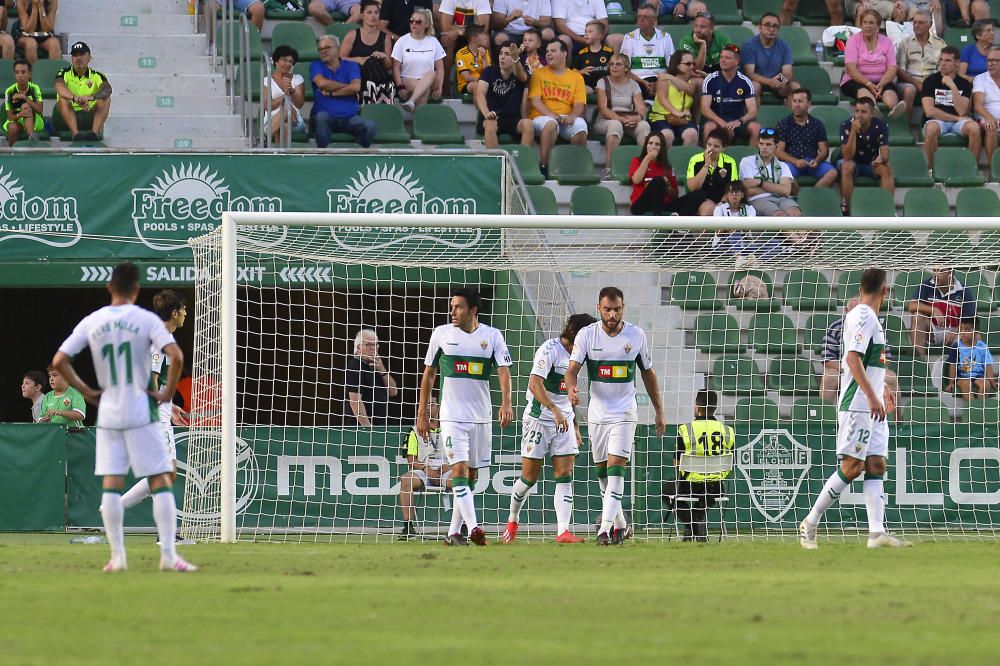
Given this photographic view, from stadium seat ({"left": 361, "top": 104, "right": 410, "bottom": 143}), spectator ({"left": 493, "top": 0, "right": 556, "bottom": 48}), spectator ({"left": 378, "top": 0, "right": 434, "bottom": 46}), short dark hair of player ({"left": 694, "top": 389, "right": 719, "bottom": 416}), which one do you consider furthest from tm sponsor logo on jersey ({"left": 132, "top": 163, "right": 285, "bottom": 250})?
short dark hair of player ({"left": 694, "top": 389, "right": 719, "bottom": 416})

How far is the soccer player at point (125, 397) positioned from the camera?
9.97 m

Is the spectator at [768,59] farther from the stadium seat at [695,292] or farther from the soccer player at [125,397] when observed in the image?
the soccer player at [125,397]

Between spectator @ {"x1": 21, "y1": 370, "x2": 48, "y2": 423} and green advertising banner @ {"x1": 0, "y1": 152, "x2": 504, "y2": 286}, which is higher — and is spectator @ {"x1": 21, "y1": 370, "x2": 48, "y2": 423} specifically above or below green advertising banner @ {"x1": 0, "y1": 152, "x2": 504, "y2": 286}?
below

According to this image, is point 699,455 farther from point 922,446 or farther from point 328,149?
point 328,149

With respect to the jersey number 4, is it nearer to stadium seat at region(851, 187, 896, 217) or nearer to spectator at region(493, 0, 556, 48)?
spectator at region(493, 0, 556, 48)

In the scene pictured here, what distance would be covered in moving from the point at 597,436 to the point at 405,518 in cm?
302

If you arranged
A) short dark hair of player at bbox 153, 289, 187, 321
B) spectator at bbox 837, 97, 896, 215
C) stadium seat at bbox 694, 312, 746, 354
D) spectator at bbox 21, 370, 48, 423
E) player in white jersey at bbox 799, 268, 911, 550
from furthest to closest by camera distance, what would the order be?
spectator at bbox 837, 97, 896, 215 → spectator at bbox 21, 370, 48, 423 → stadium seat at bbox 694, 312, 746, 354 → short dark hair of player at bbox 153, 289, 187, 321 → player in white jersey at bbox 799, 268, 911, 550

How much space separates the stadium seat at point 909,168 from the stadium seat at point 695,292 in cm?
517

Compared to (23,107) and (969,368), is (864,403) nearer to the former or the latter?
(969,368)

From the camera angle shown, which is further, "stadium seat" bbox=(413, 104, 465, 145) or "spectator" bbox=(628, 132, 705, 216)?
"stadium seat" bbox=(413, 104, 465, 145)

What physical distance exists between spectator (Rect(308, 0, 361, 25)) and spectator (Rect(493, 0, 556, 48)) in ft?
6.82

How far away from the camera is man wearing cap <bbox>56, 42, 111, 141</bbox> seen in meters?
20.0

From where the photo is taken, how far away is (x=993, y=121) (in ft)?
74.6

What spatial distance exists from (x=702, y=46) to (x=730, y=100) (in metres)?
0.97
